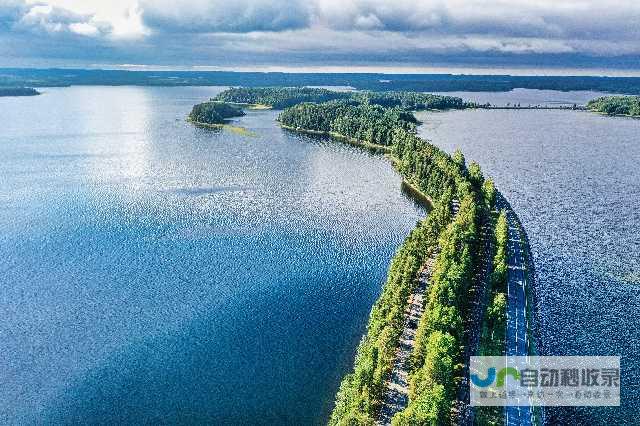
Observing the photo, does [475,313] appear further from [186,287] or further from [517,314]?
[186,287]

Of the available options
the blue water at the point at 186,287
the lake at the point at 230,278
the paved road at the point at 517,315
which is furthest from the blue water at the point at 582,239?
the blue water at the point at 186,287

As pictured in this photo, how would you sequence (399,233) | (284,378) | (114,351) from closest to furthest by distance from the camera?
(284,378) → (114,351) → (399,233)

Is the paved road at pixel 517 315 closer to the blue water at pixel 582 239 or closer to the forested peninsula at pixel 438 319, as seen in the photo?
the forested peninsula at pixel 438 319

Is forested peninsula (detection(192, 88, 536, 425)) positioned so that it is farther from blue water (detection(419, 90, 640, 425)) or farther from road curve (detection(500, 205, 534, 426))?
blue water (detection(419, 90, 640, 425))

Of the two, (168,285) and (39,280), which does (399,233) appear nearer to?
(168,285)

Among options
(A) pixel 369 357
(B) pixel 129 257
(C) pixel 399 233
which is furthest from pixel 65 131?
(A) pixel 369 357

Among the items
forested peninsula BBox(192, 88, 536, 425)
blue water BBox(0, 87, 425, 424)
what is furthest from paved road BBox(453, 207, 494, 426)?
blue water BBox(0, 87, 425, 424)

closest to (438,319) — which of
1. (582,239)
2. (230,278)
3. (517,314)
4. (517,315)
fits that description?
(517,315)
